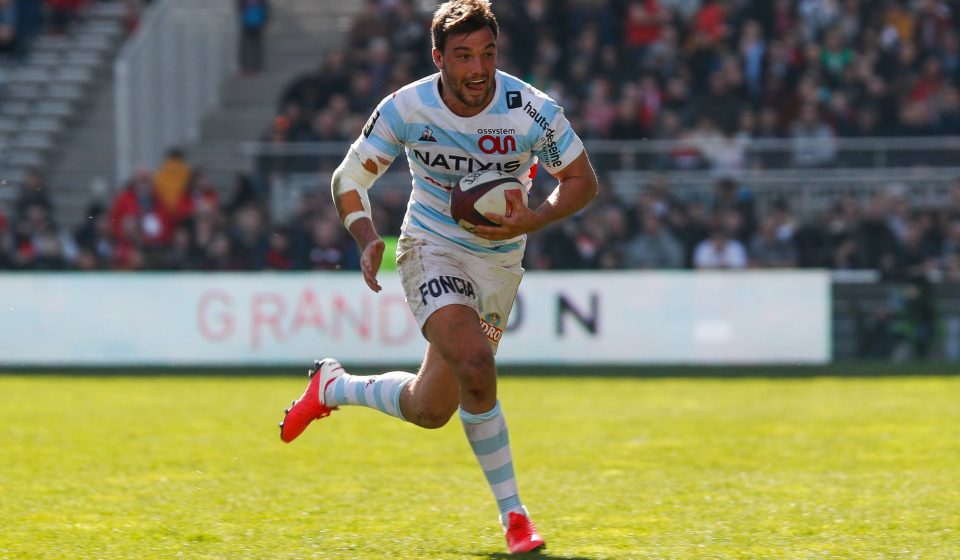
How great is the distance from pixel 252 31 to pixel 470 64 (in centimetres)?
1686

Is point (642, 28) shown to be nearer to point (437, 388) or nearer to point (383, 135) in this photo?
point (383, 135)

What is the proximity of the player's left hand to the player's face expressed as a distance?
1.47ft

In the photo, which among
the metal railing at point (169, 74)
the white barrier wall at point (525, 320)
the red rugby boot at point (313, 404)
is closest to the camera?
the red rugby boot at point (313, 404)

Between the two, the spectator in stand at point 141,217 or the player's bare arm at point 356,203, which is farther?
the spectator in stand at point 141,217

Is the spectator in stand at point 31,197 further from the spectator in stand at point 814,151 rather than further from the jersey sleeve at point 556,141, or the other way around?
the jersey sleeve at point 556,141

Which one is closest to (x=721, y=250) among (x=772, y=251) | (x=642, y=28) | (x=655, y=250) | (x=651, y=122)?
(x=772, y=251)

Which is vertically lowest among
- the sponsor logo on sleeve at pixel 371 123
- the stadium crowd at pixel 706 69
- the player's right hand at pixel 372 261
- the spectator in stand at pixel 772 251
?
the spectator in stand at pixel 772 251

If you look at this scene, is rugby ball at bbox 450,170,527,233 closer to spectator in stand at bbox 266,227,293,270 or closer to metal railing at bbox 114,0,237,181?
spectator in stand at bbox 266,227,293,270

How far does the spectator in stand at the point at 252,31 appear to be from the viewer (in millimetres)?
21984

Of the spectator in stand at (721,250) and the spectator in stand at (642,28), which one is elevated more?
the spectator in stand at (642,28)

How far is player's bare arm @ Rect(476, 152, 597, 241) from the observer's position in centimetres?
585

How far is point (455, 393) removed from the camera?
6.25 meters

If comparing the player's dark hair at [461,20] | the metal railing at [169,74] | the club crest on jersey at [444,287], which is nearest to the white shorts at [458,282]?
the club crest on jersey at [444,287]

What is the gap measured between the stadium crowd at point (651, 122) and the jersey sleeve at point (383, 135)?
34.3 ft
